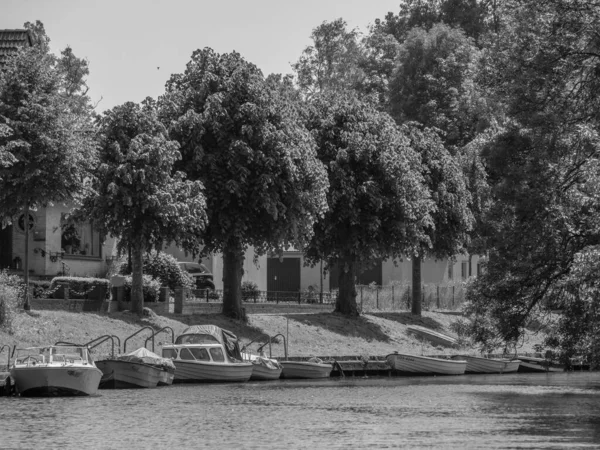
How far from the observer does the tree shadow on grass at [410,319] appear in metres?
71.6

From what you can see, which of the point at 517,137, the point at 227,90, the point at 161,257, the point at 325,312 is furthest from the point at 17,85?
the point at 325,312

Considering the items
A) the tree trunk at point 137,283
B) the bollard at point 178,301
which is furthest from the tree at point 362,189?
the tree trunk at point 137,283

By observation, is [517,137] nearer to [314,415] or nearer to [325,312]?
[314,415]

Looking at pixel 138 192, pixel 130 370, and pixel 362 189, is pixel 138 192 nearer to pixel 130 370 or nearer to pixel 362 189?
pixel 130 370

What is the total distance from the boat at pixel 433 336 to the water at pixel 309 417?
57.9ft

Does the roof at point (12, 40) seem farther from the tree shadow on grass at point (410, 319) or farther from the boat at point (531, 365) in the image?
the boat at point (531, 365)

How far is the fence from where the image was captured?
7381cm

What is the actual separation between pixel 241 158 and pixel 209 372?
1146 centimetres

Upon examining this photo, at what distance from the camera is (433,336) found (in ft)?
230

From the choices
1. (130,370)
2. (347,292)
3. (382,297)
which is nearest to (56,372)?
(130,370)

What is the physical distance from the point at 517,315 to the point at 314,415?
1109 cm

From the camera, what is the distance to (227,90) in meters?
58.8

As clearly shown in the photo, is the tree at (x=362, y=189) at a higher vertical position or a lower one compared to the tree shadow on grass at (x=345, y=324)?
higher

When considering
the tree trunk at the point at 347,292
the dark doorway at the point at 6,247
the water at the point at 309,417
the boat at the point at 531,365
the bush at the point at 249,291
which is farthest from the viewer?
the bush at the point at 249,291
